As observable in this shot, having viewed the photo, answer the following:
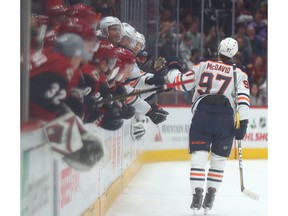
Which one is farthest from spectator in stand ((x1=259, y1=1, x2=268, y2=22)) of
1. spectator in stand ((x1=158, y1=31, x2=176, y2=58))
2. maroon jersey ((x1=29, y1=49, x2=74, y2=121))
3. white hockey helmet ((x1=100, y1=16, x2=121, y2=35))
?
maroon jersey ((x1=29, y1=49, x2=74, y2=121))

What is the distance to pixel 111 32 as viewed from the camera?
2.75 m

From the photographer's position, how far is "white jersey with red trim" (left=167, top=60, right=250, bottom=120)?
295 cm

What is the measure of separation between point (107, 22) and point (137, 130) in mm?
516

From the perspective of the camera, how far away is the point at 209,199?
2.94m

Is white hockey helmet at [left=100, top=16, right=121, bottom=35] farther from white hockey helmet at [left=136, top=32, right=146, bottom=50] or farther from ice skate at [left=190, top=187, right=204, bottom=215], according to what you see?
ice skate at [left=190, top=187, right=204, bottom=215]

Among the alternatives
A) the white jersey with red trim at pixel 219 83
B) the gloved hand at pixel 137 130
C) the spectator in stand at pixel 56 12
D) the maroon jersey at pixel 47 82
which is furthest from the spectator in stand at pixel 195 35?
the maroon jersey at pixel 47 82

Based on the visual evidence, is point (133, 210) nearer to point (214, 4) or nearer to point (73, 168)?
point (73, 168)

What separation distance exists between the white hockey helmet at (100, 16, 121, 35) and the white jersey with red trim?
0.34 meters

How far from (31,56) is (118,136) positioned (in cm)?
93

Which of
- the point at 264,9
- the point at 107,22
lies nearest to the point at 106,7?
the point at 107,22

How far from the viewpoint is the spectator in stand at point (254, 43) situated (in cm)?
322

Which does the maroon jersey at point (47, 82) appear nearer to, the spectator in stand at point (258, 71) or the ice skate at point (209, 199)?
the ice skate at point (209, 199)

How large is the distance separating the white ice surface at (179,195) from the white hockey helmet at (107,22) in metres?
0.61
